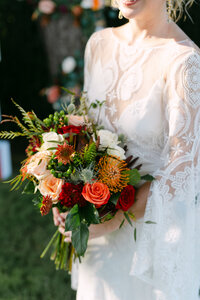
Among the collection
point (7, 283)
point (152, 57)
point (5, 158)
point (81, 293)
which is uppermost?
point (152, 57)

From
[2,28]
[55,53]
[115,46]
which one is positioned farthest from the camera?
[2,28]

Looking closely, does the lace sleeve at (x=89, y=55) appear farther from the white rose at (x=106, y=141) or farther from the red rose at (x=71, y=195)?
the red rose at (x=71, y=195)

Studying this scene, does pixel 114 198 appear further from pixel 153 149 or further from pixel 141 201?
pixel 153 149

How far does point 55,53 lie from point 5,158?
1.65 m

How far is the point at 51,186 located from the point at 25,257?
2.39 m

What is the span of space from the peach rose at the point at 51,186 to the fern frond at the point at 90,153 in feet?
0.46

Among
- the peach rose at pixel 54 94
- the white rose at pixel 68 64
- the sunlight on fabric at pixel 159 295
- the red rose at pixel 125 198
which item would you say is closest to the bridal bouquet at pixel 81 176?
the red rose at pixel 125 198

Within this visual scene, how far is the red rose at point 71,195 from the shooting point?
1.54 metres

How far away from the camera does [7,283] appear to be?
3334mm

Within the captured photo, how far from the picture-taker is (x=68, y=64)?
4.96 meters

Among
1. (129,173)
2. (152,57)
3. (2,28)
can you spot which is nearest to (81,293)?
(129,173)

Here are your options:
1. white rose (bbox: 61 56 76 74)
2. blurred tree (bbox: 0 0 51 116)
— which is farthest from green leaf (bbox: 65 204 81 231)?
blurred tree (bbox: 0 0 51 116)

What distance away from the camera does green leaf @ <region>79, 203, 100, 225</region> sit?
153cm

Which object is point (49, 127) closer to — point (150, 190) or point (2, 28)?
point (150, 190)
